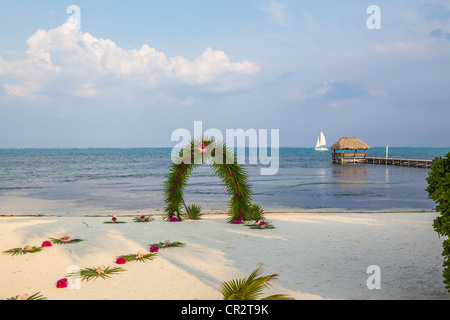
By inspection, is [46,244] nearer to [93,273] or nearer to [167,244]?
[93,273]

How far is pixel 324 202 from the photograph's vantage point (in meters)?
17.8

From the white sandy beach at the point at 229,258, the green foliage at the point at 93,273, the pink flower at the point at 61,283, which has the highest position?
the pink flower at the point at 61,283

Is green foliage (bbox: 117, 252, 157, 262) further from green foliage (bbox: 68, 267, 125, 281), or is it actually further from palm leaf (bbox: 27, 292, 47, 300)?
palm leaf (bbox: 27, 292, 47, 300)

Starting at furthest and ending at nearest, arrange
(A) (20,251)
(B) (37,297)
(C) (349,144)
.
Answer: (C) (349,144)
(A) (20,251)
(B) (37,297)

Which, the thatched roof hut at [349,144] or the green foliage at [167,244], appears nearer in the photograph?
the green foliage at [167,244]

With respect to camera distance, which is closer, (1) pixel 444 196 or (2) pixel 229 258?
(1) pixel 444 196

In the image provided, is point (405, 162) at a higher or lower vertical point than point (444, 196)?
lower

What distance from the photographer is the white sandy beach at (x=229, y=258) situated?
4844 millimetres

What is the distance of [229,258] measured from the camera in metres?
6.50

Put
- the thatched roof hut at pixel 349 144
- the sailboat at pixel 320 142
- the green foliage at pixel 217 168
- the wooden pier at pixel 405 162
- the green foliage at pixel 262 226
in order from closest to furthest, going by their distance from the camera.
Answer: the green foliage at pixel 262 226, the green foliage at pixel 217 168, the wooden pier at pixel 405 162, the thatched roof hut at pixel 349 144, the sailboat at pixel 320 142

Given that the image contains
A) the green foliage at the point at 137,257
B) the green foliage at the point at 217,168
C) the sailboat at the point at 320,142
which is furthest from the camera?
the sailboat at the point at 320,142

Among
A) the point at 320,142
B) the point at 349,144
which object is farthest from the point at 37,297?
the point at 320,142

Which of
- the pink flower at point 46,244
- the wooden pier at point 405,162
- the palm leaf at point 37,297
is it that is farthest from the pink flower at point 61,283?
the wooden pier at point 405,162

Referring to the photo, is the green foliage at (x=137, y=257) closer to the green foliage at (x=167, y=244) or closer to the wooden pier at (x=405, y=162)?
the green foliage at (x=167, y=244)
